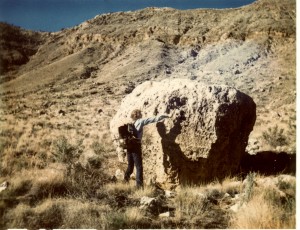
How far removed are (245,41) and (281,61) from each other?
7.27 m

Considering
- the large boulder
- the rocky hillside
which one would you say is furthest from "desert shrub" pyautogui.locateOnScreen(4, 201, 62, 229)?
the rocky hillside

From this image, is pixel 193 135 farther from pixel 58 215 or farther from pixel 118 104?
pixel 118 104

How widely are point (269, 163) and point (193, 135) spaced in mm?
2720

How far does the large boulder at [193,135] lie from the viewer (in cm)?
695

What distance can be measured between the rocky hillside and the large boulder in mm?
4103

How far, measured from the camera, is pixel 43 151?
34.4 ft

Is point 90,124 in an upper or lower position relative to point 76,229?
upper

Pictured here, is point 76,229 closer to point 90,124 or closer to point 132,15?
point 90,124

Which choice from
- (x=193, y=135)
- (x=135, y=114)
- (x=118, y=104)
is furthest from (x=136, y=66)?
(x=193, y=135)

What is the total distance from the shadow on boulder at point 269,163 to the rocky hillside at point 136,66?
175cm

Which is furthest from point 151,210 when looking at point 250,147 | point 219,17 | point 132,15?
point 132,15

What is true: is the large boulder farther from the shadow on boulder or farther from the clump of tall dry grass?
the clump of tall dry grass

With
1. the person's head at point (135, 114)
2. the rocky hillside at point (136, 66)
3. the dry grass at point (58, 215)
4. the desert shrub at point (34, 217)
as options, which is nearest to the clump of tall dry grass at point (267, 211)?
the dry grass at point (58, 215)

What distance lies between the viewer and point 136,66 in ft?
128
